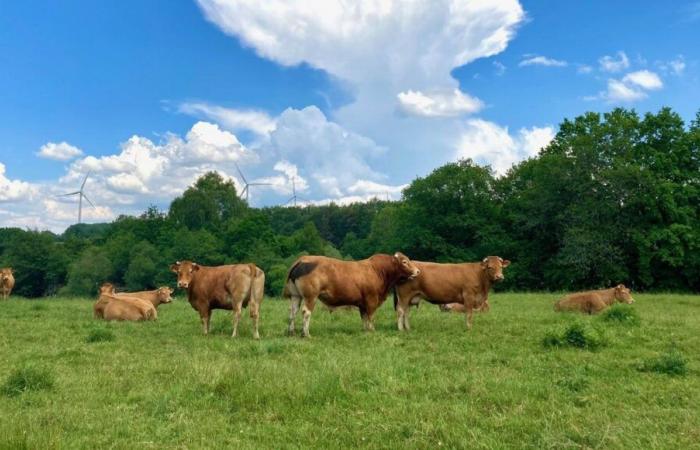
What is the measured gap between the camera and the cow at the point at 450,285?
50.7 feet

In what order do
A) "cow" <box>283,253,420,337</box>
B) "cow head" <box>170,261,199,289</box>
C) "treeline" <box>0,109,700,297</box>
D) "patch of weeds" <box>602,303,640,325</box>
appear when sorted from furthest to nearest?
"treeline" <box>0,109,700,297</box>
"patch of weeds" <box>602,303,640,325</box>
"cow head" <box>170,261,199,289</box>
"cow" <box>283,253,420,337</box>

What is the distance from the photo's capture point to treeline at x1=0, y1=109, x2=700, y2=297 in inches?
→ 1750

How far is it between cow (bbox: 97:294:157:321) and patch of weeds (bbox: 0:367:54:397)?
32.2 feet

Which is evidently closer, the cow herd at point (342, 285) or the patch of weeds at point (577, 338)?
the patch of weeds at point (577, 338)

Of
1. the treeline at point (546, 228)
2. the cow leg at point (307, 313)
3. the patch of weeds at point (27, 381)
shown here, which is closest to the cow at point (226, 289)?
the cow leg at point (307, 313)

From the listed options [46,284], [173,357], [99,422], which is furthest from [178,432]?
[46,284]

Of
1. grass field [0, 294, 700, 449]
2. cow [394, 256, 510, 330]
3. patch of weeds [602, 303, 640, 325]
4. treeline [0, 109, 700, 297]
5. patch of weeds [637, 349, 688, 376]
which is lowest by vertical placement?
grass field [0, 294, 700, 449]

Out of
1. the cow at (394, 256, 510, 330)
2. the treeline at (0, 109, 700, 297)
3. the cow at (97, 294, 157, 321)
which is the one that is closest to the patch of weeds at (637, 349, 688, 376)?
the cow at (394, 256, 510, 330)

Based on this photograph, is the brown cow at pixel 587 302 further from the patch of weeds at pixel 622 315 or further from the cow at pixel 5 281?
the cow at pixel 5 281

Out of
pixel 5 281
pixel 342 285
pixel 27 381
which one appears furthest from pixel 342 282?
pixel 5 281

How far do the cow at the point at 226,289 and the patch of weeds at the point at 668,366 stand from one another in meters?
8.69

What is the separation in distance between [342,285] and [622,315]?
8001 millimetres

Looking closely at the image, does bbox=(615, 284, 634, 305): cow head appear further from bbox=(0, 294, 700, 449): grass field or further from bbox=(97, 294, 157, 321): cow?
bbox=(97, 294, 157, 321): cow

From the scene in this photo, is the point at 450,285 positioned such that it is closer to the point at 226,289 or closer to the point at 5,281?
the point at 226,289
